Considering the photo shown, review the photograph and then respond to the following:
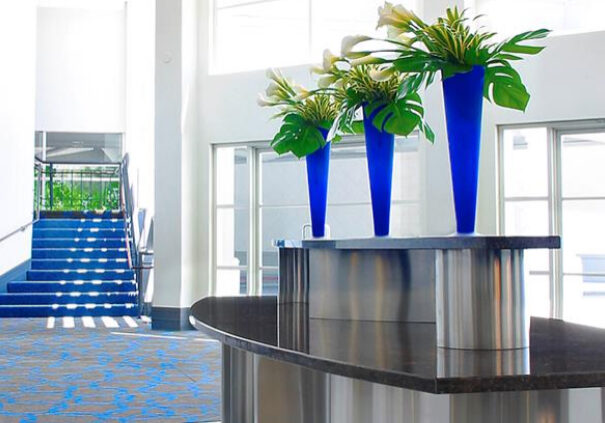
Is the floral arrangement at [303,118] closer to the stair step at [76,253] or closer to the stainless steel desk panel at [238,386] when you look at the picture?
the stainless steel desk panel at [238,386]

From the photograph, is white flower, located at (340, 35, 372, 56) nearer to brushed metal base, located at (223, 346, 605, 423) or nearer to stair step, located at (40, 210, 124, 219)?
brushed metal base, located at (223, 346, 605, 423)

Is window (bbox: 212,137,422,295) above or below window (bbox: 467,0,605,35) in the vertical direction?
below

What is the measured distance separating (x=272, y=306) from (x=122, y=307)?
9051 mm

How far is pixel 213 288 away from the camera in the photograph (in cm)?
1071

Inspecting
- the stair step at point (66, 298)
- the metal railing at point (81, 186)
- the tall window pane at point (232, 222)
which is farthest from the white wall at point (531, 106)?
the metal railing at point (81, 186)

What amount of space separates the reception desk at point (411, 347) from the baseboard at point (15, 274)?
33.5ft

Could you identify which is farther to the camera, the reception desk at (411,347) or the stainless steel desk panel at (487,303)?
the stainless steel desk panel at (487,303)

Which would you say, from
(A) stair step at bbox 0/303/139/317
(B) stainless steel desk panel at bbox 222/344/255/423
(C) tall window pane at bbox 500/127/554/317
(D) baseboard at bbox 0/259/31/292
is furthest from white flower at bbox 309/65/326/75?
(D) baseboard at bbox 0/259/31/292

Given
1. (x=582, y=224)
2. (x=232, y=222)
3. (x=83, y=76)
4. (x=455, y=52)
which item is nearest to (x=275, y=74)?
(x=455, y=52)

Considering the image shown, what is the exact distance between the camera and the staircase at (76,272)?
1212 centimetres

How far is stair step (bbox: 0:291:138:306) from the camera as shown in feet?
40.1

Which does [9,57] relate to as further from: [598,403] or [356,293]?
[598,403]

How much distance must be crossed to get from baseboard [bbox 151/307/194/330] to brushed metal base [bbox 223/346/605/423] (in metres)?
7.92

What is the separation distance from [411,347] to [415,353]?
0.11m
